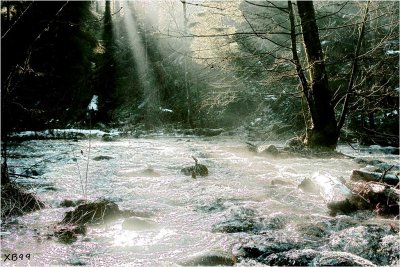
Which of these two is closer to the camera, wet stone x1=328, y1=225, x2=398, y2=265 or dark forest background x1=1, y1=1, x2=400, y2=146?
wet stone x1=328, y1=225, x2=398, y2=265

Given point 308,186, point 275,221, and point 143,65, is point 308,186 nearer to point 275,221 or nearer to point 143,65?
point 275,221

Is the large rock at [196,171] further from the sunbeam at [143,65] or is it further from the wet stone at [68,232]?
the sunbeam at [143,65]

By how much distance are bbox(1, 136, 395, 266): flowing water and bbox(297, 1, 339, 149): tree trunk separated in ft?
2.00

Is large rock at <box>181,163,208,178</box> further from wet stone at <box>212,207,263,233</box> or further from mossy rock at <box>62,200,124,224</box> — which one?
mossy rock at <box>62,200,124,224</box>

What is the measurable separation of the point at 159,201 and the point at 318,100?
511cm

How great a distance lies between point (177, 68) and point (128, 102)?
445 cm

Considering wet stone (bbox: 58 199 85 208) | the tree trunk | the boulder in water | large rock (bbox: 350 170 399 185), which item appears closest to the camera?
wet stone (bbox: 58 199 85 208)

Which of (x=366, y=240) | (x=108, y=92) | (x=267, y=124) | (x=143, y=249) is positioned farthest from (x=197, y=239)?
(x=108, y=92)

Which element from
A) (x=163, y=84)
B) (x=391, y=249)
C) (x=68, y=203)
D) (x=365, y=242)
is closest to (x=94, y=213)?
(x=68, y=203)

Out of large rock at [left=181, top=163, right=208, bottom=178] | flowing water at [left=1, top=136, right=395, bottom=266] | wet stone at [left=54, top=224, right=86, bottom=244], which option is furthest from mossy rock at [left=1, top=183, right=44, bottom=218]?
large rock at [left=181, top=163, right=208, bottom=178]

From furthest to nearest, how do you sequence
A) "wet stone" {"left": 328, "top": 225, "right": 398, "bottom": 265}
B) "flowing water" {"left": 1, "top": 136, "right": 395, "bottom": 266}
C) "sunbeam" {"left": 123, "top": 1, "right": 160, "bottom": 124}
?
"sunbeam" {"left": 123, "top": 1, "right": 160, "bottom": 124} → "flowing water" {"left": 1, "top": 136, "right": 395, "bottom": 266} → "wet stone" {"left": 328, "top": 225, "right": 398, "bottom": 265}

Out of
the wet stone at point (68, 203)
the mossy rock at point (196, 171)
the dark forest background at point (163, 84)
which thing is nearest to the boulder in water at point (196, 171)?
the mossy rock at point (196, 171)

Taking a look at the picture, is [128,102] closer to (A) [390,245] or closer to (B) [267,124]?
(B) [267,124]

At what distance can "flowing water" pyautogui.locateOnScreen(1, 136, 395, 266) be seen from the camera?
3488mm
